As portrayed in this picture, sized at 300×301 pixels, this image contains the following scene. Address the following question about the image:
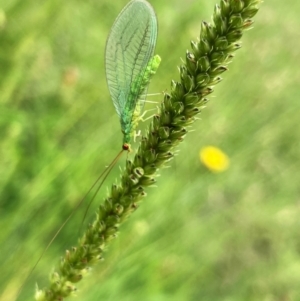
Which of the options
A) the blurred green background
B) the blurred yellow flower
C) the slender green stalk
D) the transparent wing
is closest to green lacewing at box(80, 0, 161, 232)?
the transparent wing

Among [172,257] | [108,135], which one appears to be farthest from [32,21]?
[172,257]

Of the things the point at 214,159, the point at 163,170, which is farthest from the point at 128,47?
the point at 214,159

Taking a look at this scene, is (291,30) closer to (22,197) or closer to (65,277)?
(22,197)

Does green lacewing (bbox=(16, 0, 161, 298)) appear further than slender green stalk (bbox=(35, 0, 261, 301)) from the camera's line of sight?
Yes

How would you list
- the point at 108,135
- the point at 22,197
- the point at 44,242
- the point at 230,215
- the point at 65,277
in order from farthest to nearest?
1. the point at 230,215
2. the point at 108,135
3. the point at 44,242
4. the point at 22,197
5. the point at 65,277

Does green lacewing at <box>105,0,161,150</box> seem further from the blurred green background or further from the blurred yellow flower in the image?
the blurred yellow flower

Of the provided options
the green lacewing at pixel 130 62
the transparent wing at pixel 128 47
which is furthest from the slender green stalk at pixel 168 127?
the transparent wing at pixel 128 47
